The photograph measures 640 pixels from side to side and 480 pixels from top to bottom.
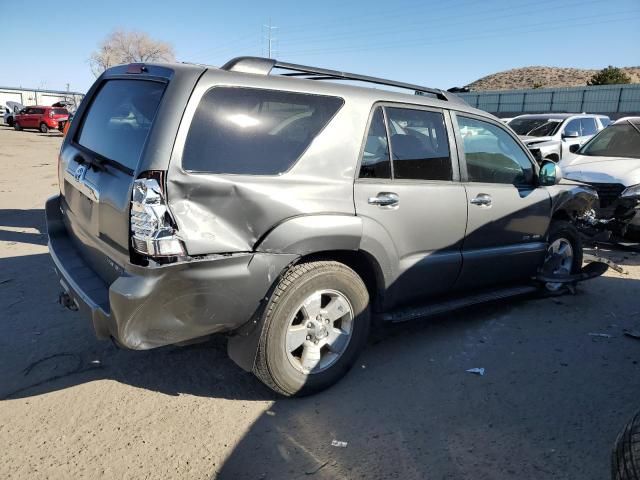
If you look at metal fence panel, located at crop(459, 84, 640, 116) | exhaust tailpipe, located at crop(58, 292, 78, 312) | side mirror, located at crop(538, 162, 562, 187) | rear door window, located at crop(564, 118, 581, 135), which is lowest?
exhaust tailpipe, located at crop(58, 292, 78, 312)

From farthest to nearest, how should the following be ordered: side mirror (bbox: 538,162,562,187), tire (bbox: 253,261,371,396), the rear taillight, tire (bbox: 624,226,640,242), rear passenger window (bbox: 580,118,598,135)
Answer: rear passenger window (bbox: 580,118,598,135) → tire (bbox: 624,226,640,242) → side mirror (bbox: 538,162,562,187) → tire (bbox: 253,261,371,396) → the rear taillight

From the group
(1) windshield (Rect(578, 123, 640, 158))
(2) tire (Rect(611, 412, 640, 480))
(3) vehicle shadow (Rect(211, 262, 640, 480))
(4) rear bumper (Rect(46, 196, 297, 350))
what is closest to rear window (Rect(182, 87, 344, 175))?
(4) rear bumper (Rect(46, 196, 297, 350))

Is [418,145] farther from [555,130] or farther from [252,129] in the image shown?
[555,130]

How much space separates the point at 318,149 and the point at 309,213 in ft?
1.34

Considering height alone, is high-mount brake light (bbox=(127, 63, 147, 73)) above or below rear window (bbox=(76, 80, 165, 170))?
above

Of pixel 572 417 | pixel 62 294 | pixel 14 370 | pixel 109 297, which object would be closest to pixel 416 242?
pixel 572 417

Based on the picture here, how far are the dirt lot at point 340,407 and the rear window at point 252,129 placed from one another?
147 centimetres

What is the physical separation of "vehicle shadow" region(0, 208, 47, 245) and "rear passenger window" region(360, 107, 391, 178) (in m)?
5.00

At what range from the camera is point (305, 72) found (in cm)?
323

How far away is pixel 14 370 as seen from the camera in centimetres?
337

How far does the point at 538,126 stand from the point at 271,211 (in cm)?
1243

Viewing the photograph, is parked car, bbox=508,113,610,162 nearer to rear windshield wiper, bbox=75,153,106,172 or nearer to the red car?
rear windshield wiper, bbox=75,153,106,172

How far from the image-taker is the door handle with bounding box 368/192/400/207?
3.22 m

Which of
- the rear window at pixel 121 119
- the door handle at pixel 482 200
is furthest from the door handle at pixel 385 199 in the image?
the rear window at pixel 121 119
